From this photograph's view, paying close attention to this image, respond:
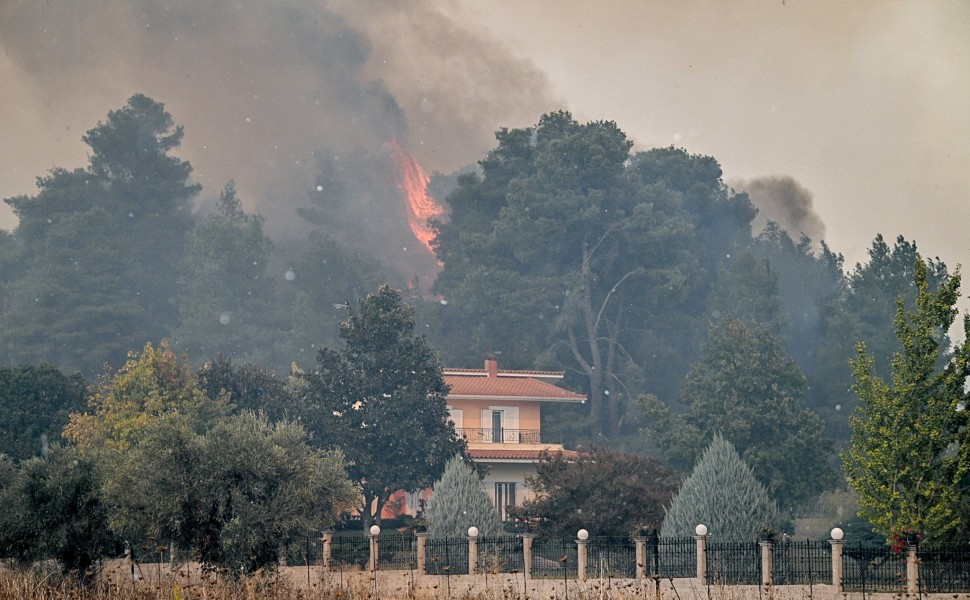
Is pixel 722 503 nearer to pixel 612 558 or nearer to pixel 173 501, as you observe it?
pixel 612 558

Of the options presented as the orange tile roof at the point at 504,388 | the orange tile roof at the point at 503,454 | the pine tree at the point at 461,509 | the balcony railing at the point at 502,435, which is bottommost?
the pine tree at the point at 461,509

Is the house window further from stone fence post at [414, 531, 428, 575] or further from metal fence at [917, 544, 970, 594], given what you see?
metal fence at [917, 544, 970, 594]

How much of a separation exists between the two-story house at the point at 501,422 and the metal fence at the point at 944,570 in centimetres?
3302

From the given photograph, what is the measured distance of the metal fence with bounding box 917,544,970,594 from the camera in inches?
1451

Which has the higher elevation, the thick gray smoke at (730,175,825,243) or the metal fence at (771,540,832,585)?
the thick gray smoke at (730,175,825,243)

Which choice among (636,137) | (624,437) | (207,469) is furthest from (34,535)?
(636,137)

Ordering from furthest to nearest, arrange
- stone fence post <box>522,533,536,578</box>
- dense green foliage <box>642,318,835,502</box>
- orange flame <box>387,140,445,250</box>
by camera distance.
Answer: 1. orange flame <box>387,140,445,250</box>
2. dense green foliage <box>642,318,835,502</box>
3. stone fence post <box>522,533,536,578</box>

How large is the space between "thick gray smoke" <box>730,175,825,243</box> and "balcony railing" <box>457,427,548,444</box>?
6502cm

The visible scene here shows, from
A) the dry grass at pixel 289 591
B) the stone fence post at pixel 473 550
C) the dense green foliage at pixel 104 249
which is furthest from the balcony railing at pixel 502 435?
the dense green foliage at pixel 104 249

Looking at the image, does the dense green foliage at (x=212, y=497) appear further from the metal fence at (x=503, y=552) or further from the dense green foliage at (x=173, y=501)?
the metal fence at (x=503, y=552)

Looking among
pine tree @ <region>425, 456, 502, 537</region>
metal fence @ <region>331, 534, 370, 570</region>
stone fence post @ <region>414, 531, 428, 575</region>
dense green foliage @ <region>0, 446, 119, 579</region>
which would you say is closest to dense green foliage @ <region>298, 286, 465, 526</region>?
pine tree @ <region>425, 456, 502, 537</region>

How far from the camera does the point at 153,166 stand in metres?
123

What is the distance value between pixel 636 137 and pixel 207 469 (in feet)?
336

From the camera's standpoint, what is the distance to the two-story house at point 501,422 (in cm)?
7038
